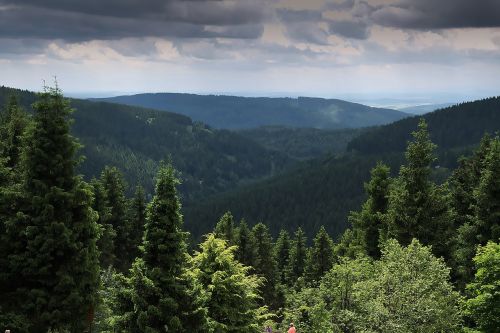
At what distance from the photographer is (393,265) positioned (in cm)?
2519

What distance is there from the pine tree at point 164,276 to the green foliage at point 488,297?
43.5ft

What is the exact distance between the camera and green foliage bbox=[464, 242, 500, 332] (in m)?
22.9

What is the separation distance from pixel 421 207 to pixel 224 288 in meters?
17.4

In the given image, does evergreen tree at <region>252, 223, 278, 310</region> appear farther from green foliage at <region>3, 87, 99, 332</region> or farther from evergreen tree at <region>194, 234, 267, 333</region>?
green foliage at <region>3, 87, 99, 332</region>

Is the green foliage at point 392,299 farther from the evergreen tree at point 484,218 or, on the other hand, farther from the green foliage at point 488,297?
the evergreen tree at point 484,218

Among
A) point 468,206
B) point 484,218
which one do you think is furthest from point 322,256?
point 484,218

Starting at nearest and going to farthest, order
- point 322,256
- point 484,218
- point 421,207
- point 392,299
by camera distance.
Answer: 1. point 392,299
2. point 484,218
3. point 421,207
4. point 322,256

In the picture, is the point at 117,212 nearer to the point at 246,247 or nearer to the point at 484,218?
the point at 246,247

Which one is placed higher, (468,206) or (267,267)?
(468,206)

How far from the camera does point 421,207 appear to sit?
3359cm

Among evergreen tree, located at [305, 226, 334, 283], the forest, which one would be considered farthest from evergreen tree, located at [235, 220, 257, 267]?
the forest


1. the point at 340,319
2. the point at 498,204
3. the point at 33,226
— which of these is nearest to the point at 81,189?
the point at 33,226

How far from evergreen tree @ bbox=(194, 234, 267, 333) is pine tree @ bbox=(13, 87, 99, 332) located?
5860mm

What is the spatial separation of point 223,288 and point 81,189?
28.1 ft
